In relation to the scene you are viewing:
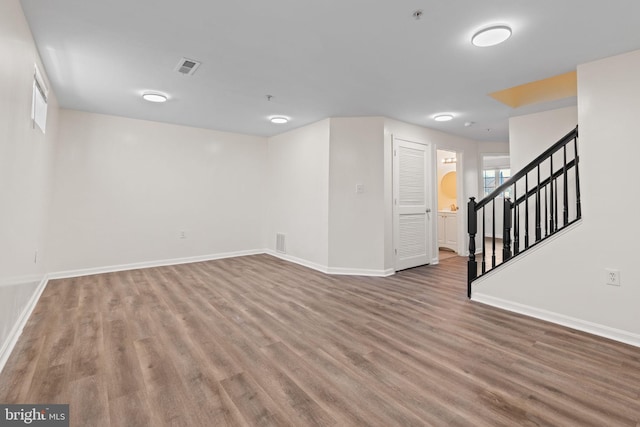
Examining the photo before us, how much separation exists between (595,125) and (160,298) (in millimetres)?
4614

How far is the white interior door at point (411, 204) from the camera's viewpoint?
457cm

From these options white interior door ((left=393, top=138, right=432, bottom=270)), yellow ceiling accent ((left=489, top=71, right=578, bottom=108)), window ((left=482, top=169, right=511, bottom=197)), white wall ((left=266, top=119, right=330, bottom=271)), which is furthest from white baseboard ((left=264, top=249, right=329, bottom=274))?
window ((left=482, top=169, right=511, bottom=197))

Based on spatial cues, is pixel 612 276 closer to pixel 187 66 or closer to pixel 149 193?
pixel 187 66

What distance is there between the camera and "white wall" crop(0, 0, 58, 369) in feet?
6.02

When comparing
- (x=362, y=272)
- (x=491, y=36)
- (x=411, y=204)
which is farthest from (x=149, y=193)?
(x=491, y=36)

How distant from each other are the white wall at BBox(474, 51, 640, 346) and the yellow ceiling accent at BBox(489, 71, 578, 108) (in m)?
0.58

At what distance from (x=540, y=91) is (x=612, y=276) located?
7.39 ft

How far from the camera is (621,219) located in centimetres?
244

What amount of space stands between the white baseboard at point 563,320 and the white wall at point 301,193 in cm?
221

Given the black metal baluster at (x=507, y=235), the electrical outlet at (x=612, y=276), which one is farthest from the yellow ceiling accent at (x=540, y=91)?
the electrical outlet at (x=612, y=276)

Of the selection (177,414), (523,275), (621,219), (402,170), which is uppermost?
(402,170)

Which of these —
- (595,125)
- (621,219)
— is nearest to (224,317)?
(621,219)

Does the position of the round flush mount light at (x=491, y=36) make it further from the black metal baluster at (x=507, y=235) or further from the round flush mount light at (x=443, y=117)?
the round flush mount light at (x=443, y=117)

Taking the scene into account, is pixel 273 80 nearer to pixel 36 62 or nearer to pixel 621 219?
pixel 36 62
